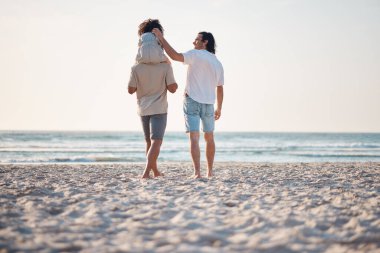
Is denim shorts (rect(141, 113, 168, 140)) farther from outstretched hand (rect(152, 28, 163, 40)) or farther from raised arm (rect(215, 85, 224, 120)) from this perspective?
outstretched hand (rect(152, 28, 163, 40))

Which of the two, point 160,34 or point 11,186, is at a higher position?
point 160,34

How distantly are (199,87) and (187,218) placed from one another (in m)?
2.42

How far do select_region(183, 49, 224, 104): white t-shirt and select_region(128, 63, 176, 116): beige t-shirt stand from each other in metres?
0.25

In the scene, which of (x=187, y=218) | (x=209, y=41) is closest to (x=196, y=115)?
(x=209, y=41)

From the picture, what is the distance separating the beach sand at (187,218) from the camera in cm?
224

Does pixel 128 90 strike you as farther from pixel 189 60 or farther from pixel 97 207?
pixel 97 207

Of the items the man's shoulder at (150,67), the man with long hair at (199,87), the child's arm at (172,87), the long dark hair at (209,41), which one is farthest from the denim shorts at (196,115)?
the long dark hair at (209,41)

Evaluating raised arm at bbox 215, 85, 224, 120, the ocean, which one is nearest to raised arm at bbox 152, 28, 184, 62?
raised arm at bbox 215, 85, 224, 120

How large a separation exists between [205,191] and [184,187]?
0.36 meters

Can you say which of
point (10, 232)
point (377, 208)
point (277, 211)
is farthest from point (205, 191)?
point (10, 232)

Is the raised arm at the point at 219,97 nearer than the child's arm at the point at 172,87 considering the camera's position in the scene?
No

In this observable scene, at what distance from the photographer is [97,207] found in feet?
10.4

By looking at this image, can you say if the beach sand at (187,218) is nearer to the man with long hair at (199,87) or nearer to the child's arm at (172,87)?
the man with long hair at (199,87)

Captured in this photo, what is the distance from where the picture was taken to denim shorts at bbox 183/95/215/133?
487 centimetres
